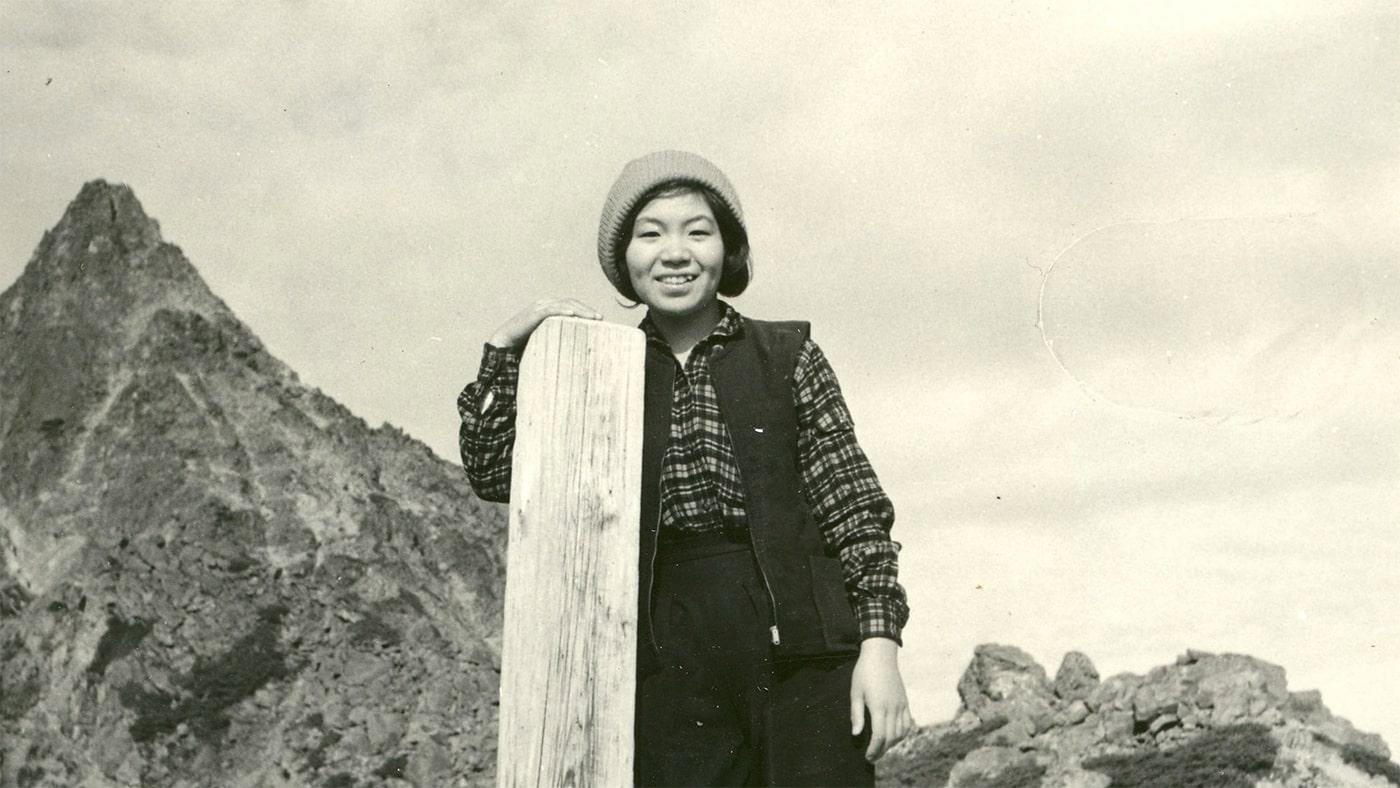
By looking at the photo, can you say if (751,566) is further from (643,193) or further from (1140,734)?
(1140,734)

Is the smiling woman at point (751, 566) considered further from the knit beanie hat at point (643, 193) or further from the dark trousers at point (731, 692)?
the knit beanie hat at point (643, 193)

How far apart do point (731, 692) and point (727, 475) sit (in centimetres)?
44

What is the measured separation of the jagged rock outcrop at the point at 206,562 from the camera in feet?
81.1

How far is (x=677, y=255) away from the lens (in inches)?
122

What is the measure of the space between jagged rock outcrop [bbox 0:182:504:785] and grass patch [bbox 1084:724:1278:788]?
11.4 m

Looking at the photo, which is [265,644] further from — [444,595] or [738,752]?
[738,752]

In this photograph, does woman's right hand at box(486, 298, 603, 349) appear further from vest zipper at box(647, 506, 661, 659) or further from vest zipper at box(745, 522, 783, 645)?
vest zipper at box(745, 522, 783, 645)

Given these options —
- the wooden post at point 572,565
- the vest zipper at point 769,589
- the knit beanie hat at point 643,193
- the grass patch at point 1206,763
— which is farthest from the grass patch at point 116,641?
the wooden post at point 572,565

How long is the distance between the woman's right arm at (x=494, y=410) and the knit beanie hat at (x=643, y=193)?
1.46 ft

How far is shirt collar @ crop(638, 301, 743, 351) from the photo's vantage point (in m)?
3.09

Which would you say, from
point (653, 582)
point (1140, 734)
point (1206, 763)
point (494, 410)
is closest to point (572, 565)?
point (653, 582)

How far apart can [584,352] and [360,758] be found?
74.2 feet

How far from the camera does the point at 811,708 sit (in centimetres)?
285

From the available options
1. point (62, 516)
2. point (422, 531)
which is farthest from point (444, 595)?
point (62, 516)
